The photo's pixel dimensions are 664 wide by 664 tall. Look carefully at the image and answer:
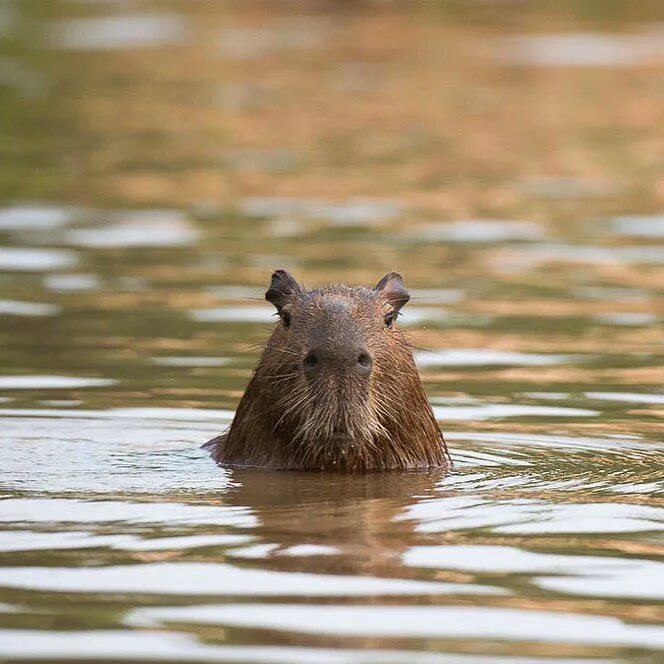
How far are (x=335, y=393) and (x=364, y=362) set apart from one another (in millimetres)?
181

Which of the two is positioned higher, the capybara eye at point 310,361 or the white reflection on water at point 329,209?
the white reflection on water at point 329,209

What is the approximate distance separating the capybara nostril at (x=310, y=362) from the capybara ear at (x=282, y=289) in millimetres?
558

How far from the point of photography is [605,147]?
24.4 meters

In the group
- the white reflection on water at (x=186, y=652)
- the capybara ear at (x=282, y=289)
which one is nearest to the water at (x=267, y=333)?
the white reflection on water at (x=186, y=652)

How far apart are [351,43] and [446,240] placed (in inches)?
881

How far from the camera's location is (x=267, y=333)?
13.4m

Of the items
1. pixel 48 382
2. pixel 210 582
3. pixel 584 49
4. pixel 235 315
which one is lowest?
pixel 210 582

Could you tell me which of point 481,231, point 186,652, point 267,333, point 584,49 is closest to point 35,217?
point 481,231

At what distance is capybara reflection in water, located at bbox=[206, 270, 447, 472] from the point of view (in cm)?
878

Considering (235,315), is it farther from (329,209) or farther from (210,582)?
(210,582)

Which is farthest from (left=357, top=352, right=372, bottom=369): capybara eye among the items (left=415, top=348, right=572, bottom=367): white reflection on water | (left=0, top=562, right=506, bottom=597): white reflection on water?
(left=415, top=348, right=572, bottom=367): white reflection on water

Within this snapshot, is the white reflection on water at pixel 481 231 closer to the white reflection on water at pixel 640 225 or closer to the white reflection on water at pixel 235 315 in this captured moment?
the white reflection on water at pixel 640 225

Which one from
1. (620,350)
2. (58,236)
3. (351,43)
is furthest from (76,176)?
(351,43)

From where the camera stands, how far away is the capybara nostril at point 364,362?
28.7 ft
